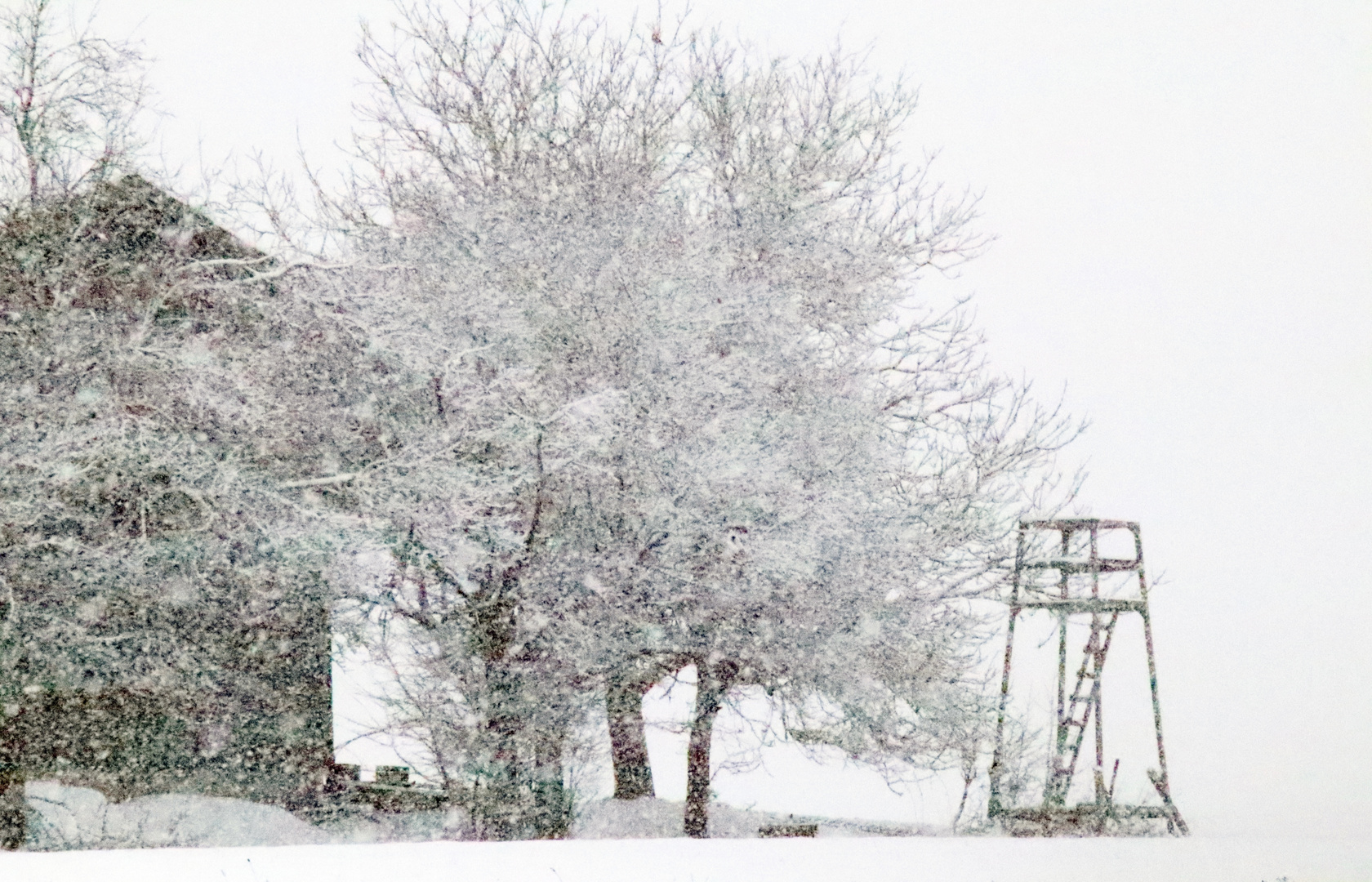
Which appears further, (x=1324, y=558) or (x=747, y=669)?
(x=747, y=669)

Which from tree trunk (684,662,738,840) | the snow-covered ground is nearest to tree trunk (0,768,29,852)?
the snow-covered ground

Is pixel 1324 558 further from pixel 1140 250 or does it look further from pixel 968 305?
pixel 968 305

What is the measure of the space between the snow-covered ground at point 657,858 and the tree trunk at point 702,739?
2.56 ft

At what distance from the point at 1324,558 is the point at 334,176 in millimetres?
6699

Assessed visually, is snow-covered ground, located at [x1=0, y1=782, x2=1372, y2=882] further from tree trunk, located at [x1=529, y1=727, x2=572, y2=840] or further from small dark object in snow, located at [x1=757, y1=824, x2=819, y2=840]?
tree trunk, located at [x1=529, y1=727, x2=572, y2=840]

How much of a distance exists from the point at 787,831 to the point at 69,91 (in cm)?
622

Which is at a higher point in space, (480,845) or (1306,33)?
(1306,33)

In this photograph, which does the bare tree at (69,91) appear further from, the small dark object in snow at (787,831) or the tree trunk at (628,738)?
the small dark object in snow at (787,831)

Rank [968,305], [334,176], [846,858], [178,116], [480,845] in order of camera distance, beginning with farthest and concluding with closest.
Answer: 1. [334,176]
2. [968,305]
3. [178,116]
4. [480,845]
5. [846,858]

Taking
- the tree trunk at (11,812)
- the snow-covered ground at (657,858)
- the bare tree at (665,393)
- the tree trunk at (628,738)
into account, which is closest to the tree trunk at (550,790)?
the bare tree at (665,393)

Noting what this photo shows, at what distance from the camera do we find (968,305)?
6.88 meters

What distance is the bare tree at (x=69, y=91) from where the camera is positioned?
20.7 ft

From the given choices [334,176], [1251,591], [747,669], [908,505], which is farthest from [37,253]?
[1251,591]

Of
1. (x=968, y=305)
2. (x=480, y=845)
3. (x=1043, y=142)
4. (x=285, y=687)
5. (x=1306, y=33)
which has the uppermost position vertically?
(x=1306, y=33)
